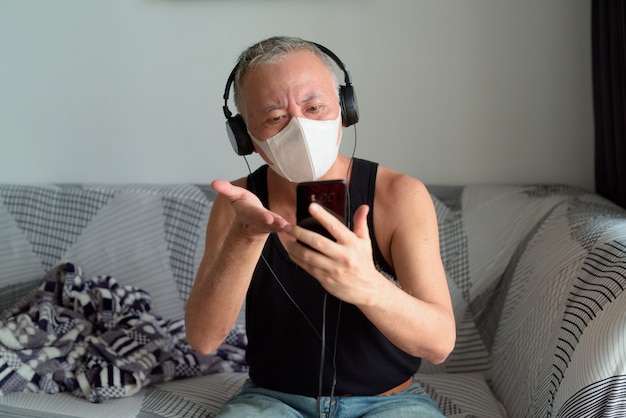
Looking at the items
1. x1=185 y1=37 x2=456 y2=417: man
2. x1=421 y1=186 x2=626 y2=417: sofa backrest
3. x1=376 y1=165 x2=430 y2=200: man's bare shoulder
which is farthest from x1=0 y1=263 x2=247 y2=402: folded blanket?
x1=376 y1=165 x2=430 y2=200: man's bare shoulder

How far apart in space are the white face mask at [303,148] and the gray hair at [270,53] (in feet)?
0.39

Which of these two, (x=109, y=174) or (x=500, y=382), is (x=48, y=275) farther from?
(x=500, y=382)

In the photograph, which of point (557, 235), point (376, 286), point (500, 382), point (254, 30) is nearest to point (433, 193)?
point (557, 235)

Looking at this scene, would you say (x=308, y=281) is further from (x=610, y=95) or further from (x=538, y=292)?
(x=610, y=95)

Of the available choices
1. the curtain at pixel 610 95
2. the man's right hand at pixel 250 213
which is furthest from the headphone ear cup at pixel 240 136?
the curtain at pixel 610 95

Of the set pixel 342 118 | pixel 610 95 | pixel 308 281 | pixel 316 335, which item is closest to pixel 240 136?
pixel 342 118

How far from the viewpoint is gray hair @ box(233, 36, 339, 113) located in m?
1.35

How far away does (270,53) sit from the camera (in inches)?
53.3

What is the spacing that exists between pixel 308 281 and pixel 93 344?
78 cm

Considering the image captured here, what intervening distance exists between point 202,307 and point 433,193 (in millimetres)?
992

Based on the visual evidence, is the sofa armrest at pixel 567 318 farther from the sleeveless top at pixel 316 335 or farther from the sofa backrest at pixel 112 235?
the sofa backrest at pixel 112 235

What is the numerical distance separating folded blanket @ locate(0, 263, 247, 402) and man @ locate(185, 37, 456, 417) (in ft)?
1.46

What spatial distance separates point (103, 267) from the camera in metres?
2.16

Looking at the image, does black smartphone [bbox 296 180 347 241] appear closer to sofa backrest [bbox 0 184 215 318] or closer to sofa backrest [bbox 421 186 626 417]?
sofa backrest [bbox 421 186 626 417]
